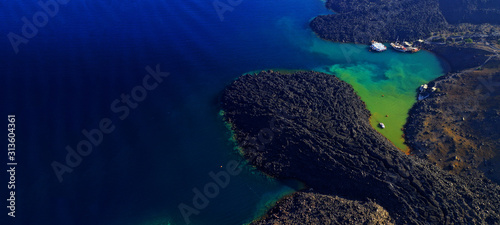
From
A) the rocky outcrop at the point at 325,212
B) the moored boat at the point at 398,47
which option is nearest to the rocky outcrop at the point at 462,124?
the moored boat at the point at 398,47

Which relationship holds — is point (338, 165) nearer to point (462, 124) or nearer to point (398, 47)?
point (462, 124)

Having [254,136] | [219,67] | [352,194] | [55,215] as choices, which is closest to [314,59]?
[219,67]

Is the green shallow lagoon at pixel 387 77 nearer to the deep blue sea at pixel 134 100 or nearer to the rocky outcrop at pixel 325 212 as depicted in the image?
the deep blue sea at pixel 134 100

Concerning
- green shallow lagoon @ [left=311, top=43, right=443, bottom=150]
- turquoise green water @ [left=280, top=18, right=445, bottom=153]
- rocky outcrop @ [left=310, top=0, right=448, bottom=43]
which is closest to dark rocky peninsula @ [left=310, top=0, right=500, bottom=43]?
rocky outcrop @ [left=310, top=0, right=448, bottom=43]

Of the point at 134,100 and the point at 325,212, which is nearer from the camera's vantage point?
the point at 325,212

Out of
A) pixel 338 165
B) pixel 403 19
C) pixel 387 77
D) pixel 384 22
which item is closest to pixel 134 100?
pixel 338 165

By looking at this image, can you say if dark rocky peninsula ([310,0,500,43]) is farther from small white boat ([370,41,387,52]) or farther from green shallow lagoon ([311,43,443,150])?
green shallow lagoon ([311,43,443,150])
